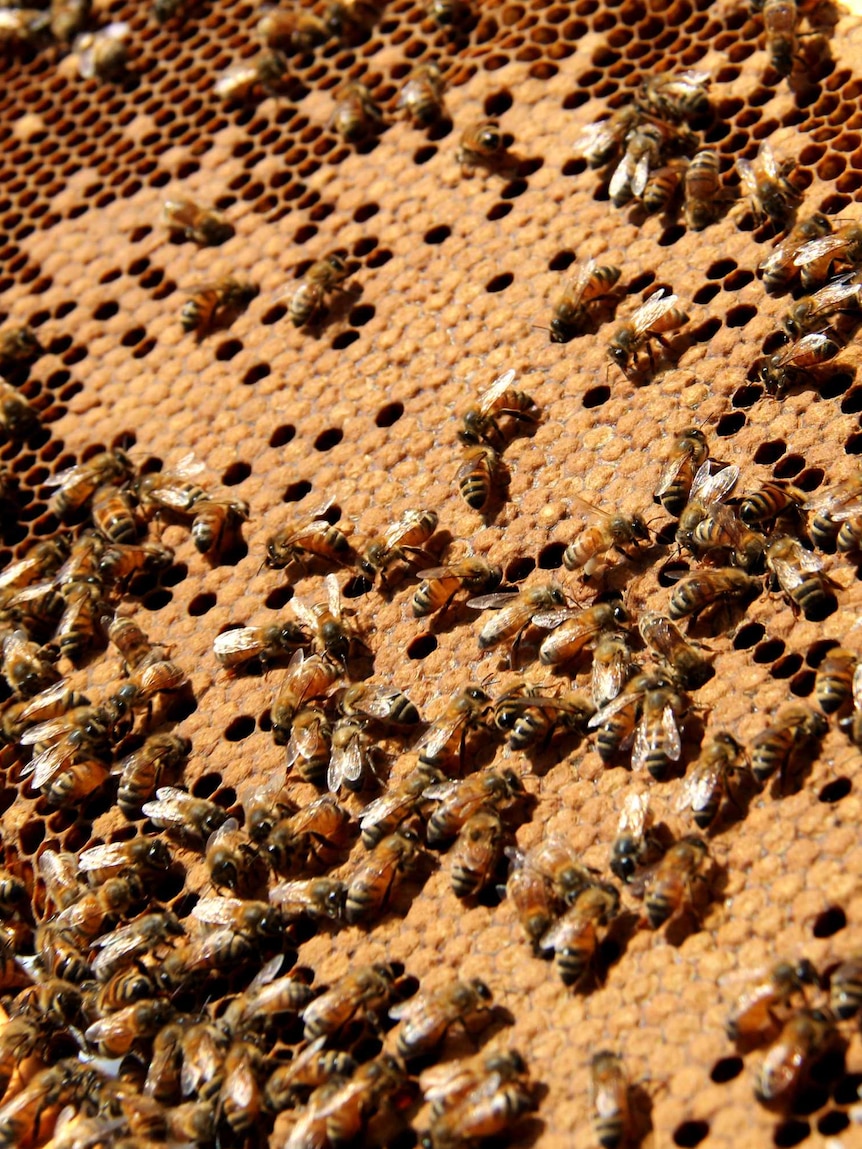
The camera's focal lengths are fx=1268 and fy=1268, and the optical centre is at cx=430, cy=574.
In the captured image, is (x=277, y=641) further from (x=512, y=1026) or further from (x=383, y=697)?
(x=512, y=1026)

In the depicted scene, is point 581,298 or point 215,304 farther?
point 215,304

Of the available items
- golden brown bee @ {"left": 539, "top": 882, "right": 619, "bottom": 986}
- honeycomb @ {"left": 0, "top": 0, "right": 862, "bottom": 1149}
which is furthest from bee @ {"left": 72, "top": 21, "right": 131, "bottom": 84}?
golden brown bee @ {"left": 539, "top": 882, "right": 619, "bottom": 986}

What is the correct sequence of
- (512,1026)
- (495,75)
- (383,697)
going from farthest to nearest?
(495,75), (383,697), (512,1026)

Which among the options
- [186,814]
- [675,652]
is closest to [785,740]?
[675,652]

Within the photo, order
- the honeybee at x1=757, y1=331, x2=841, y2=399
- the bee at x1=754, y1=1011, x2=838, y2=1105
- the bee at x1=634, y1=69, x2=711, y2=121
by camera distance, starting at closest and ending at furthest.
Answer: the bee at x1=754, y1=1011, x2=838, y2=1105 < the honeybee at x1=757, y1=331, x2=841, y2=399 < the bee at x1=634, y1=69, x2=711, y2=121

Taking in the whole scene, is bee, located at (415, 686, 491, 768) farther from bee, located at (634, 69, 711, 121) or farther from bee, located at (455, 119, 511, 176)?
bee, located at (634, 69, 711, 121)

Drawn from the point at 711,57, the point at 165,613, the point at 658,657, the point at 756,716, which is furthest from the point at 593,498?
the point at 711,57

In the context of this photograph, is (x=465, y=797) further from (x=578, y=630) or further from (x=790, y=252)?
(x=790, y=252)
